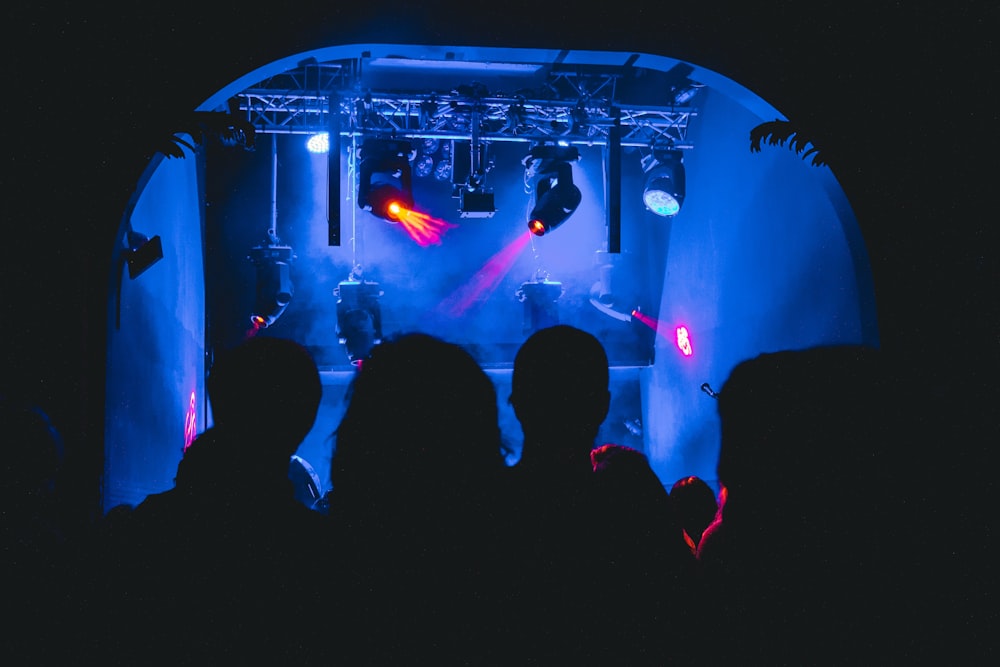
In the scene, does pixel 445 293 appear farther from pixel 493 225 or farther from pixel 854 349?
pixel 854 349

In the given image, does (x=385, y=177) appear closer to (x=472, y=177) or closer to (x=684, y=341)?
(x=472, y=177)

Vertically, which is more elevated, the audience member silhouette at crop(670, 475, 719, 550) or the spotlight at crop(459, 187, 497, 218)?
the spotlight at crop(459, 187, 497, 218)

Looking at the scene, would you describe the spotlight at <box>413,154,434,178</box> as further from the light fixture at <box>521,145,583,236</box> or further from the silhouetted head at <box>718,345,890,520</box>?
the silhouetted head at <box>718,345,890,520</box>

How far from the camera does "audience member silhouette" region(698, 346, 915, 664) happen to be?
1.36 meters

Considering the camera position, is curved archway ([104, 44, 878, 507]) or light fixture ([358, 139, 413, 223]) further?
light fixture ([358, 139, 413, 223])

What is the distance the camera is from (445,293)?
23.0 feet

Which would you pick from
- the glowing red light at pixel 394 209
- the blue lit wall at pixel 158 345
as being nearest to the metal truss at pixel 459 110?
the glowing red light at pixel 394 209

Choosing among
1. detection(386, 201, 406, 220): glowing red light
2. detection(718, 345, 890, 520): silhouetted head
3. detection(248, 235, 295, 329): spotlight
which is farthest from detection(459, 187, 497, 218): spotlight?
detection(718, 345, 890, 520): silhouetted head

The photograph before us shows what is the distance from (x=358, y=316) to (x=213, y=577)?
15.5 ft

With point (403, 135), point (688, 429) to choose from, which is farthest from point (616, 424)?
point (403, 135)

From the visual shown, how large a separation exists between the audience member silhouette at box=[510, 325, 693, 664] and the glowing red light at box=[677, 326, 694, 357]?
4989 mm

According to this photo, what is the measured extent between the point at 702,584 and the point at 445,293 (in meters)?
5.71

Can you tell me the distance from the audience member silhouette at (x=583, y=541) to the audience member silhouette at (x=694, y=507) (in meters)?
1.06

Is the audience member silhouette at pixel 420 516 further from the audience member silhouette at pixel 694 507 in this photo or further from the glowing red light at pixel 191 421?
the glowing red light at pixel 191 421
